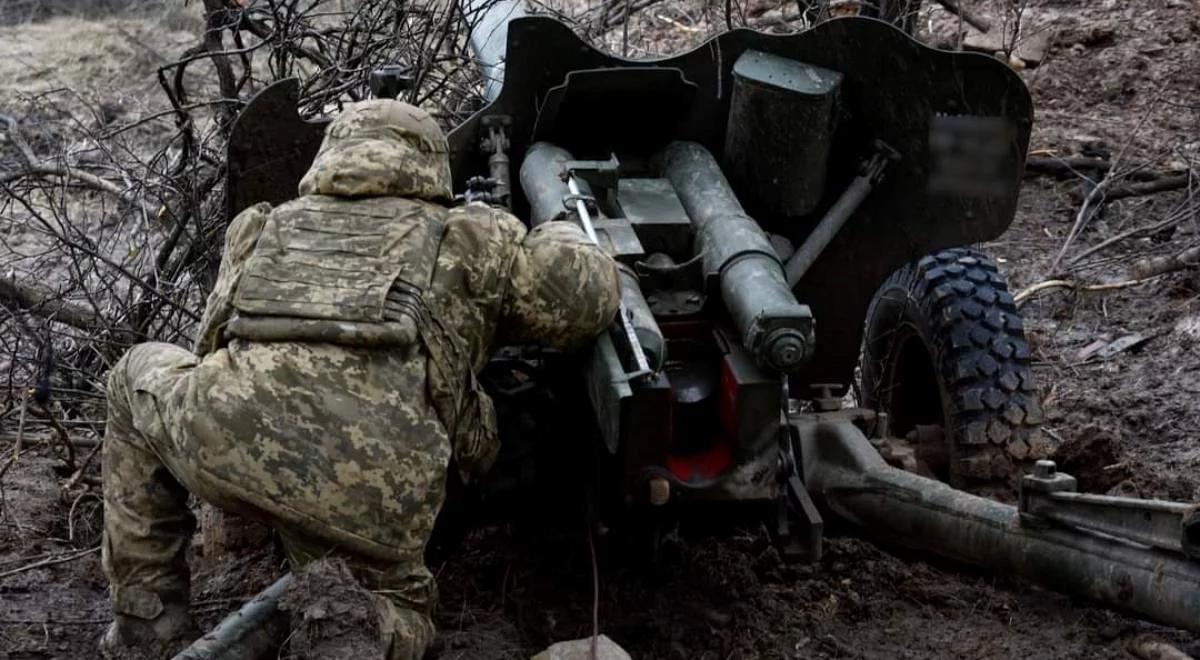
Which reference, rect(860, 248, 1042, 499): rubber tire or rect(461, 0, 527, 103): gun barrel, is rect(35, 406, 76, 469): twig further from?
rect(860, 248, 1042, 499): rubber tire

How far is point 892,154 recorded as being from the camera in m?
5.48

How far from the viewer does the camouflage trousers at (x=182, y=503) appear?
4.00 metres

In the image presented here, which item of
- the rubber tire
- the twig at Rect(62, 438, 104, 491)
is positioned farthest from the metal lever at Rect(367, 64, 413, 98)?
the rubber tire

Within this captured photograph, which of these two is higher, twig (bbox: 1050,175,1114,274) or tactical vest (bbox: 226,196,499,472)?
tactical vest (bbox: 226,196,499,472)

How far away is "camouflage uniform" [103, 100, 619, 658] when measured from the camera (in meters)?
3.97

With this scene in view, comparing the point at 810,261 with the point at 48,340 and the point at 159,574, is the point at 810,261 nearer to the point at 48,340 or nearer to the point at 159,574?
the point at 159,574

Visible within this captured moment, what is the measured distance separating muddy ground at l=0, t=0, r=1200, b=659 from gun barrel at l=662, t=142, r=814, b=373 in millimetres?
608

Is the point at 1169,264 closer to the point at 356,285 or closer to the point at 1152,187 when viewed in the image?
the point at 1152,187

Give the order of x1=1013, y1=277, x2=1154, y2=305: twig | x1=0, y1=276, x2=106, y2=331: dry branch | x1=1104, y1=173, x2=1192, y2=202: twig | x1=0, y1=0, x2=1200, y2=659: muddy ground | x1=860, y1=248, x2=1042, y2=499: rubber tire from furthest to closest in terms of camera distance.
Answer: x1=1104, y1=173, x2=1192, y2=202: twig
x1=1013, y1=277, x2=1154, y2=305: twig
x1=0, y1=276, x2=106, y2=331: dry branch
x1=860, y1=248, x2=1042, y2=499: rubber tire
x1=0, y1=0, x2=1200, y2=659: muddy ground

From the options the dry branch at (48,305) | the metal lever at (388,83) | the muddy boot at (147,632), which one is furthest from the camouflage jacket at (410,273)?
the dry branch at (48,305)

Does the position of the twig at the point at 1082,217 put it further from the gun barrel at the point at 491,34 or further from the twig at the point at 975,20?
the gun barrel at the point at 491,34

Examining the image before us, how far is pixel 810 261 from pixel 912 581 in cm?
102

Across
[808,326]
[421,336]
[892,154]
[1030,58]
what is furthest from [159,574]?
[1030,58]

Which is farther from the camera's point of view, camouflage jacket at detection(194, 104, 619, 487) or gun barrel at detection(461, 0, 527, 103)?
gun barrel at detection(461, 0, 527, 103)
